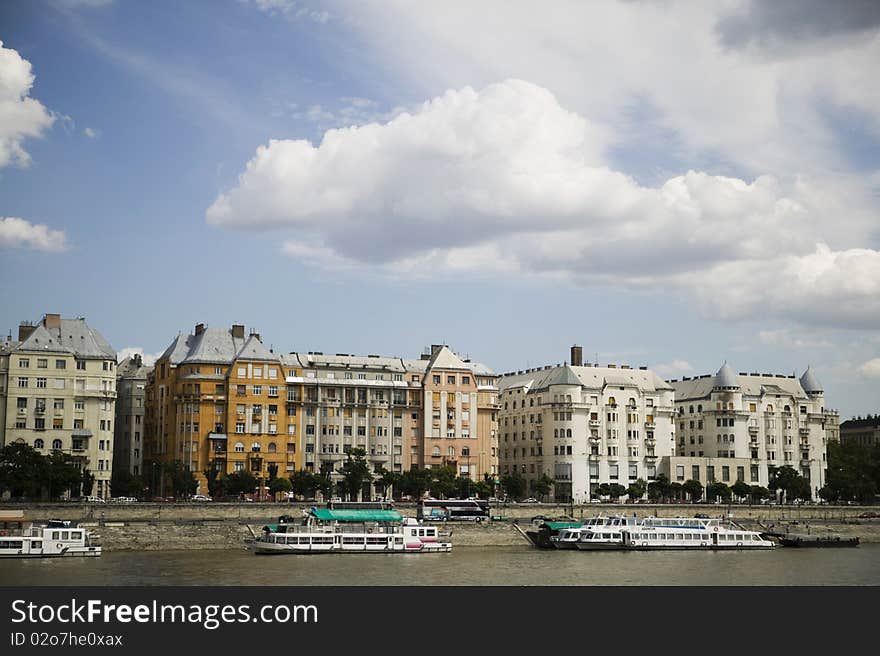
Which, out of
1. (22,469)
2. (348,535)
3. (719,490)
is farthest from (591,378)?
(22,469)

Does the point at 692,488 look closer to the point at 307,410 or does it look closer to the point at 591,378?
the point at 591,378

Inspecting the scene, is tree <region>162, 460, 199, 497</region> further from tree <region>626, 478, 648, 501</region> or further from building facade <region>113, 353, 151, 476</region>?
tree <region>626, 478, 648, 501</region>

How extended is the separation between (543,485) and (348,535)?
156ft

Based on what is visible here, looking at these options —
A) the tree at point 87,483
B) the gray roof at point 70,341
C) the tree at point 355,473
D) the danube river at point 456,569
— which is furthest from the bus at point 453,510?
the gray roof at point 70,341

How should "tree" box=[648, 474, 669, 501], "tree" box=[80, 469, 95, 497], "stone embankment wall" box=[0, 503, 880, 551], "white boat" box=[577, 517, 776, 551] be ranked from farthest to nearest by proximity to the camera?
"tree" box=[648, 474, 669, 501]
"tree" box=[80, 469, 95, 497]
"white boat" box=[577, 517, 776, 551]
"stone embankment wall" box=[0, 503, 880, 551]

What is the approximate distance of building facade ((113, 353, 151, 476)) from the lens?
146750 millimetres

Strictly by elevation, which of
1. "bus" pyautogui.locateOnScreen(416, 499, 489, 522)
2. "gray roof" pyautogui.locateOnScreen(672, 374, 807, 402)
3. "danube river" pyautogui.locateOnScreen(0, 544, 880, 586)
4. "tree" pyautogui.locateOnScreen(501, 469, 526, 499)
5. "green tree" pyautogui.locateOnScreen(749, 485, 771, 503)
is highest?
"gray roof" pyautogui.locateOnScreen(672, 374, 807, 402)

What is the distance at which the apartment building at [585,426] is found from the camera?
15375cm

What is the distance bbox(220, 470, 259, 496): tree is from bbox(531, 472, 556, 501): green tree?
36503 millimetres

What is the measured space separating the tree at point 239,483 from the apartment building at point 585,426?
43.9 metres

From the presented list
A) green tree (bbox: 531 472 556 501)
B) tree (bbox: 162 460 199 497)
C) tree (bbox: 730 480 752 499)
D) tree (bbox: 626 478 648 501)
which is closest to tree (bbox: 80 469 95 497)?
tree (bbox: 162 460 199 497)

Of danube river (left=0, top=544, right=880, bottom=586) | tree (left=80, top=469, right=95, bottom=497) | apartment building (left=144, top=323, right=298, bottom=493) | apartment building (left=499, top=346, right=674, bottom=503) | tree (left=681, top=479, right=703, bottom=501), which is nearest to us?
danube river (left=0, top=544, right=880, bottom=586)
